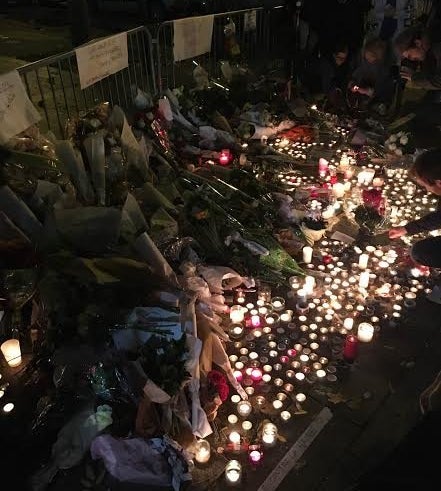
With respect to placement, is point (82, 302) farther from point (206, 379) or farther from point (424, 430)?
point (424, 430)

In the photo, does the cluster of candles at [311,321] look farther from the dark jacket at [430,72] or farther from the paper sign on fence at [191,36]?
the paper sign on fence at [191,36]

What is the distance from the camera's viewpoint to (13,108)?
4227 millimetres

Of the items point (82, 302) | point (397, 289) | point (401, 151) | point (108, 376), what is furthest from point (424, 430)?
point (401, 151)

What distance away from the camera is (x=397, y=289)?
13.9ft

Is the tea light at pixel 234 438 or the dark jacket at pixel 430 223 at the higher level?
the dark jacket at pixel 430 223

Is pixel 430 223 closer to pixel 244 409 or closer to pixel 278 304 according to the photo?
pixel 278 304

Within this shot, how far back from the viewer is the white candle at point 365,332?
367 centimetres

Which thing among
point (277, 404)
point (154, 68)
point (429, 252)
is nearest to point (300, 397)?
point (277, 404)

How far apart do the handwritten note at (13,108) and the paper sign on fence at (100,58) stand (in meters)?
1.27

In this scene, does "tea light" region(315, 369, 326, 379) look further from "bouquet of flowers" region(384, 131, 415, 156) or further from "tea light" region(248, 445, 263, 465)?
"bouquet of flowers" region(384, 131, 415, 156)

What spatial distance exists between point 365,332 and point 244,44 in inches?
308

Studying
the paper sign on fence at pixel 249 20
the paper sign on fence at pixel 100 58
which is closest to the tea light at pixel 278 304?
the paper sign on fence at pixel 100 58

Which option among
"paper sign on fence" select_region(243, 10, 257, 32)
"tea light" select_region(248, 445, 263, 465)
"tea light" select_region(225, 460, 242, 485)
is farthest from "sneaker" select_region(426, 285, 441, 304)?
"paper sign on fence" select_region(243, 10, 257, 32)

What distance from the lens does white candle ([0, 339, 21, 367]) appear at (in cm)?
325
